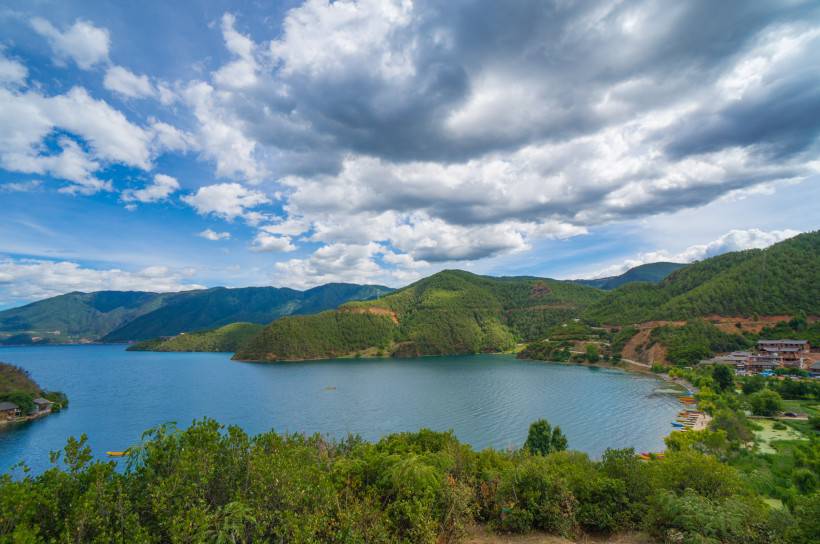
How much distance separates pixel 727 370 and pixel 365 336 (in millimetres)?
139867

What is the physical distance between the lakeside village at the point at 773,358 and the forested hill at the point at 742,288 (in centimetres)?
1816

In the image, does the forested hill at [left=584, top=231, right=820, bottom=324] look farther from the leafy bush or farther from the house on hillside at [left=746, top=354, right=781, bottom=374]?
the leafy bush

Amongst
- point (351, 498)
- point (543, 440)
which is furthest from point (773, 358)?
point (351, 498)

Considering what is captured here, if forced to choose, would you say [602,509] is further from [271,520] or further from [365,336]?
[365,336]

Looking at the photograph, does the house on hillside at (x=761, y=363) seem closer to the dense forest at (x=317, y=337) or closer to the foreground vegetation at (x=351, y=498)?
the foreground vegetation at (x=351, y=498)

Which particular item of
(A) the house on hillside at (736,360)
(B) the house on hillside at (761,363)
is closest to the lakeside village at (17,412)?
(A) the house on hillside at (736,360)

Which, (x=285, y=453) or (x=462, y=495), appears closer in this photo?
(x=285, y=453)

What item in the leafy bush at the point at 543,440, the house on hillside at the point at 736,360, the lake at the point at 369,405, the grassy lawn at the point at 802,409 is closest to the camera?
the leafy bush at the point at 543,440

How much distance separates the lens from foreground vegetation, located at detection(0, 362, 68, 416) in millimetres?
63125

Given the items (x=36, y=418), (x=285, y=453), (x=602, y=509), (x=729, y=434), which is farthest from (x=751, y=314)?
(x=36, y=418)

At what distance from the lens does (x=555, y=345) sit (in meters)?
140

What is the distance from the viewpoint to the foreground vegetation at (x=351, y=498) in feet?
25.0

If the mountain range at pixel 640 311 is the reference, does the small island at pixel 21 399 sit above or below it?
below

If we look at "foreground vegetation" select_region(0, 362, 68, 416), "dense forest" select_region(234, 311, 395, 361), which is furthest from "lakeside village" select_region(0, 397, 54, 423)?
"dense forest" select_region(234, 311, 395, 361)
